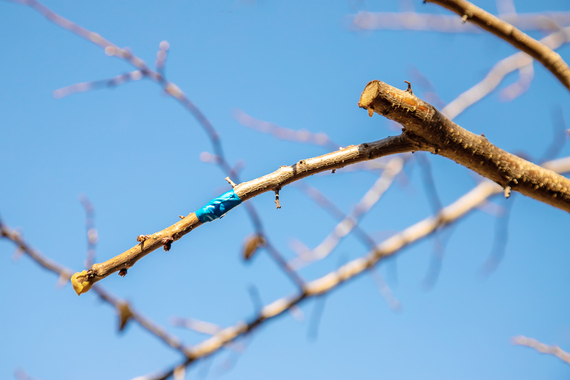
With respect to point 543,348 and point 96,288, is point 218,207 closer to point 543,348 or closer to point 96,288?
point 96,288

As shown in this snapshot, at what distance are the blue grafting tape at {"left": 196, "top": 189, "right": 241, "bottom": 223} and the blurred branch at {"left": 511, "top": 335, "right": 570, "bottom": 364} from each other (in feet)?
6.04

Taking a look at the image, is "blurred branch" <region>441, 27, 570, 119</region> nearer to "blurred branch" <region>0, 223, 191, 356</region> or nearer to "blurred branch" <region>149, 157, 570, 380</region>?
"blurred branch" <region>149, 157, 570, 380</region>

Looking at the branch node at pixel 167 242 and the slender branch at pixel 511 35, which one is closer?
the branch node at pixel 167 242

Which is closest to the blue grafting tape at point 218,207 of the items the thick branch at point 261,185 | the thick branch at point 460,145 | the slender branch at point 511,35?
the thick branch at point 261,185

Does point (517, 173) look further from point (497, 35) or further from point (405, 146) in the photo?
point (497, 35)

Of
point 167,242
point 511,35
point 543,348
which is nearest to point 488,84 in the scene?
point 511,35

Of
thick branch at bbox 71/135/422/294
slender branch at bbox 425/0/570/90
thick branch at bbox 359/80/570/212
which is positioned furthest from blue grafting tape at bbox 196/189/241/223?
slender branch at bbox 425/0/570/90

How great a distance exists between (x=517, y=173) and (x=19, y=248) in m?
2.02

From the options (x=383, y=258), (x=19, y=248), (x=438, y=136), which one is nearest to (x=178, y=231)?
(x=438, y=136)

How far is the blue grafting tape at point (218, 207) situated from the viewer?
3.69 ft

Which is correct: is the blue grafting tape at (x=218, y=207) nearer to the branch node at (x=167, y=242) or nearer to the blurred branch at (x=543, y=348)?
the branch node at (x=167, y=242)

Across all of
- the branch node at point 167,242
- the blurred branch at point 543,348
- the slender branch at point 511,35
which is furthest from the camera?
the blurred branch at point 543,348

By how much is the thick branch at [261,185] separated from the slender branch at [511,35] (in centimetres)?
61

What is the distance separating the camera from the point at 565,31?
6.58 ft
